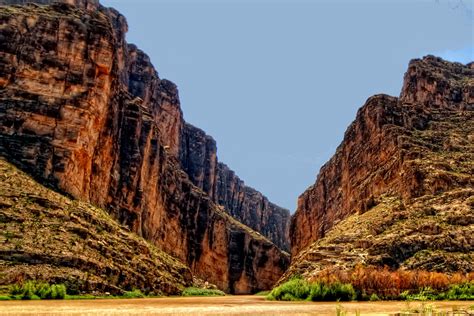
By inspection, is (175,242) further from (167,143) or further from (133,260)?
(133,260)

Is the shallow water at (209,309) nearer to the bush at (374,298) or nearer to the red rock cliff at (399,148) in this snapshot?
the bush at (374,298)

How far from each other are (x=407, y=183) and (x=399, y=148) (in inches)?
468

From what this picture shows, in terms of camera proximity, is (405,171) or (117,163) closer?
(405,171)

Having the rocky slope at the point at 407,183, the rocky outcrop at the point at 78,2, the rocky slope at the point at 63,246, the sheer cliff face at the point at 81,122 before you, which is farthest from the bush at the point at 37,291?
the rocky outcrop at the point at 78,2

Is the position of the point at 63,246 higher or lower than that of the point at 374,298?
higher

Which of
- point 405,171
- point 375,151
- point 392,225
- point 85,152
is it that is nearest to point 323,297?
point 392,225

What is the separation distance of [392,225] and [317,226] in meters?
64.7

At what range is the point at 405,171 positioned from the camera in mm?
76562

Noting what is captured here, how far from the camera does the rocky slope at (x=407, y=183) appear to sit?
5981 cm

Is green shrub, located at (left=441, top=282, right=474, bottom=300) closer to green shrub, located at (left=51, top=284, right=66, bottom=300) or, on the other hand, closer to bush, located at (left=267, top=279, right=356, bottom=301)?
bush, located at (left=267, top=279, right=356, bottom=301)

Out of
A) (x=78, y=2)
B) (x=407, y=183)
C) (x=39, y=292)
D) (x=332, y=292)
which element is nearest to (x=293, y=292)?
(x=332, y=292)

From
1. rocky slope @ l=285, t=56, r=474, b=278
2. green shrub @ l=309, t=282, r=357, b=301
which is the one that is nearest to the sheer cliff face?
rocky slope @ l=285, t=56, r=474, b=278

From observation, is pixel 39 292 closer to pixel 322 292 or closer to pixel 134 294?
pixel 134 294

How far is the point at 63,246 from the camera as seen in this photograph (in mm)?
53438
